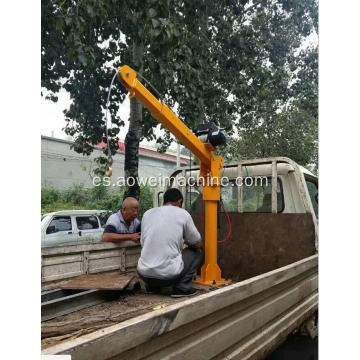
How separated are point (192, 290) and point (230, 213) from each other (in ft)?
3.29

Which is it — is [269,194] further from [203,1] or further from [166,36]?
[203,1]

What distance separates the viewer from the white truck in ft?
3.63

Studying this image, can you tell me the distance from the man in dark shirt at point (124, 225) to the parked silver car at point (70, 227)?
2.99 metres

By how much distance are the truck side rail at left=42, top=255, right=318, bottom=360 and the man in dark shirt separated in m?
1.39

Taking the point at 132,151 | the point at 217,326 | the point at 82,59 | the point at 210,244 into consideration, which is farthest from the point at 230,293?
the point at 132,151

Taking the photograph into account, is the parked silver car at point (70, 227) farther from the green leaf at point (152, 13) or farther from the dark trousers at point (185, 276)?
the green leaf at point (152, 13)

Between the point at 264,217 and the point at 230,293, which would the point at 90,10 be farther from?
the point at 230,293

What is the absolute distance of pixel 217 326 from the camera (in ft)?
4.74

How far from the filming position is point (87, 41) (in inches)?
189

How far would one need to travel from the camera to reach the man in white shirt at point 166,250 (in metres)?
2.28

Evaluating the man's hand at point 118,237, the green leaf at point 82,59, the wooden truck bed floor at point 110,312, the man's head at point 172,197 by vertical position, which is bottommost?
the wooden truck bed floor at point 110,312

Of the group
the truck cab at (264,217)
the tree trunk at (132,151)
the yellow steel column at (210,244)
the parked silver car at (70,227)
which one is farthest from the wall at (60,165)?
the yellow steel column at (210,244)

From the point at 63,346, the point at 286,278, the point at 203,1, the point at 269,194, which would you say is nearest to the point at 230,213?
the point at 269,194

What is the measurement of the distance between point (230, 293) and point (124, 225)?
179cm
